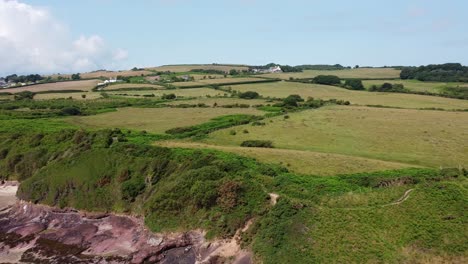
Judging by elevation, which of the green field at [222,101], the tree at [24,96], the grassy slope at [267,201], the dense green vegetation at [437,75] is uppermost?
the tree at [24,96]

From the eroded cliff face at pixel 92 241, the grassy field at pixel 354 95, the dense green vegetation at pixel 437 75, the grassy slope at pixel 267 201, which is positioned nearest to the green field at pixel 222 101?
the grassy field at pixel 354 95

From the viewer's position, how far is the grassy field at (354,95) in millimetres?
122856

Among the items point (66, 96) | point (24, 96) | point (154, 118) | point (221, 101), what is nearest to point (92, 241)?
point (154, 118)

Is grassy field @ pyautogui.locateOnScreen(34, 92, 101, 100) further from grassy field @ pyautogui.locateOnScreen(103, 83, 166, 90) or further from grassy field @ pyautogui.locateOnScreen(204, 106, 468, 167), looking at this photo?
grassy field @ pyautogui.locateOnScreen(204, 106, 468, 167)

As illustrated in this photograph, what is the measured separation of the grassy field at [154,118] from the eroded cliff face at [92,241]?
1319 inches

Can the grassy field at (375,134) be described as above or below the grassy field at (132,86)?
below

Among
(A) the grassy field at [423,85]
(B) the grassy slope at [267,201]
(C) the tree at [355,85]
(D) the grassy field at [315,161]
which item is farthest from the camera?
(C) the tree at [355,85]

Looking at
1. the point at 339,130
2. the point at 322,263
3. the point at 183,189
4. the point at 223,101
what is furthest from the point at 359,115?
the point at 322,263

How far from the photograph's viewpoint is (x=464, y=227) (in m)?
45.5

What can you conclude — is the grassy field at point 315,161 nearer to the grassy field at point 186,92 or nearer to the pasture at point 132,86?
the grassy field at point 186,92

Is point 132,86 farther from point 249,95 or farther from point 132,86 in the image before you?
point 249,95

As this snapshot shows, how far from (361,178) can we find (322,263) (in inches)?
619

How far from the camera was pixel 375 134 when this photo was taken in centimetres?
8469

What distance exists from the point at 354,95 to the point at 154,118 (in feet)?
219
